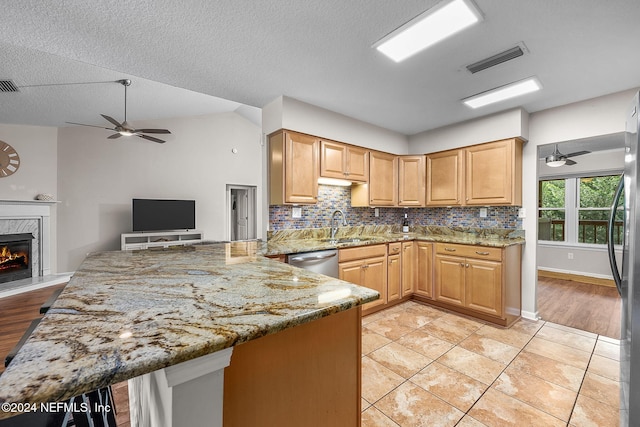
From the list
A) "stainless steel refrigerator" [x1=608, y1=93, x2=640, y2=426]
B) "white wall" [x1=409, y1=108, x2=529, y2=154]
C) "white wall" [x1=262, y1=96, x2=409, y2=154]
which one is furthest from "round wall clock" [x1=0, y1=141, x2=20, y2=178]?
"stainless steel refrigerator" [x1=608, y1=93, x2=640, y2=426]

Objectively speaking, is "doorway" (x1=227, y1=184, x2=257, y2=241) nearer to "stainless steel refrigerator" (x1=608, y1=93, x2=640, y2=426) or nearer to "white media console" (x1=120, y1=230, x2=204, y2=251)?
"white media console" (x1=120, y1=230, x2=204, y2=251)

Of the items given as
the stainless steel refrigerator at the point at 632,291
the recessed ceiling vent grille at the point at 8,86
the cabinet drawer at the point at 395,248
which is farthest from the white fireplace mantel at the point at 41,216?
the stainless steel refrigerator at the point at 632,291

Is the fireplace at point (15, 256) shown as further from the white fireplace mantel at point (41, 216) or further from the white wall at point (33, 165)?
the white wall at point (33, 165)

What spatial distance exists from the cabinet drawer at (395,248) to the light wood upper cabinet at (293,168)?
1132mm

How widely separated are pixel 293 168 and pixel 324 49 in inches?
47.4

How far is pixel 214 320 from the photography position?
2.34ft

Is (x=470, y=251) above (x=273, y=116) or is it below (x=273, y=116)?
below

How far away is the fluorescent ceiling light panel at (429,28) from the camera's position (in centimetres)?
157

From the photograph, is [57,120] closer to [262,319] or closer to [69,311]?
[69,311]

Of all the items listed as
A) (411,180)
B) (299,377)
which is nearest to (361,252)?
(411,180)

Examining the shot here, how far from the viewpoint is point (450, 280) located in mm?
3217

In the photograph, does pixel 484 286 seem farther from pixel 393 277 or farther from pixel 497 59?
pixel 497 59

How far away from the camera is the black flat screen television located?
5379 millimetres

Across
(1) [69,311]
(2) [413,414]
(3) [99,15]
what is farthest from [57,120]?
(2) [413,414]
